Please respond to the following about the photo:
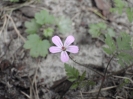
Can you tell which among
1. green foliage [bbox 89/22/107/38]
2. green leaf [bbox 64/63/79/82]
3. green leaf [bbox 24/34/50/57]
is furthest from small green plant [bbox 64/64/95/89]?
green foliage [bbox 89/22/107/38]

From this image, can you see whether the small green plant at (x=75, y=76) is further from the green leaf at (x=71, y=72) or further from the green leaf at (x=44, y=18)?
the green leaf at (x=44, y=18)

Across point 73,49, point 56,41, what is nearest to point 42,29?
point 56,41

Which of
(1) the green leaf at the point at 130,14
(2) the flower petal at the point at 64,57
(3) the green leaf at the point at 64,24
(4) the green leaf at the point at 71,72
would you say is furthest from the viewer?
(3) the green leaf at the point at 64,24

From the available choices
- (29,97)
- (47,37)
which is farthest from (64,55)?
(47,37)

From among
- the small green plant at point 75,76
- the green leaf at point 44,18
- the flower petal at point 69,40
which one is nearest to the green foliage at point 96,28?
the green leaf at point 44,18

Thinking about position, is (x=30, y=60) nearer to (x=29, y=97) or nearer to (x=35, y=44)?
(x=35, y=44)

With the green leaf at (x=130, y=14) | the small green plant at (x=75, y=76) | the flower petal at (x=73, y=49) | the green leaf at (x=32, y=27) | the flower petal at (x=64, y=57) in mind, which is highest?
the green leaf at (x=130, y=14)

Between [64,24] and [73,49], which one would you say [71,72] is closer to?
[73,49]

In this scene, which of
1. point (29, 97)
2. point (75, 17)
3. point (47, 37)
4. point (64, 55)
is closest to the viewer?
point (64, 55)
